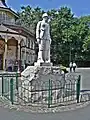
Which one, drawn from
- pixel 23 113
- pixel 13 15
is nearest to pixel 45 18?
pixel 23 113

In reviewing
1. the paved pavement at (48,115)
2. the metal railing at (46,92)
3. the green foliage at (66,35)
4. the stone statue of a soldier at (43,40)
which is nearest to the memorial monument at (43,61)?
the stone statue of a soldier at (43,40)

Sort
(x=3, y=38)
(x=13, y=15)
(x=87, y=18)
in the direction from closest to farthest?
(x=3, y=38) < (x=13, y=15) < (x=87, y=18)

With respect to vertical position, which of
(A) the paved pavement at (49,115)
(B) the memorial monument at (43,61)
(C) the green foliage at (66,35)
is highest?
(C) the green foliage at (66,35)

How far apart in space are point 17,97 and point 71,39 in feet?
142

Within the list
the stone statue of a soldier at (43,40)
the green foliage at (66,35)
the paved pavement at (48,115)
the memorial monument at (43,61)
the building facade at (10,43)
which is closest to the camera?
the paved pavement at (48,115)

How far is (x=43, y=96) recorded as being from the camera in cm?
1080

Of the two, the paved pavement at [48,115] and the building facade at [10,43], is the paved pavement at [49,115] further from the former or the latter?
the building facade at [10,43]

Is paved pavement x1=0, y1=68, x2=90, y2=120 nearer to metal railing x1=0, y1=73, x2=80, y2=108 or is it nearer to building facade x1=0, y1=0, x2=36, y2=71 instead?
metal railing x1=0, y1=73, x2=80, y2=108

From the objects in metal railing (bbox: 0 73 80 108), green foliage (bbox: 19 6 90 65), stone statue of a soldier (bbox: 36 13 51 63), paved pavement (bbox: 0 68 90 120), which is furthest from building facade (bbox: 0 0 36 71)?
paved pavement (bbox: 0 68 90 120)

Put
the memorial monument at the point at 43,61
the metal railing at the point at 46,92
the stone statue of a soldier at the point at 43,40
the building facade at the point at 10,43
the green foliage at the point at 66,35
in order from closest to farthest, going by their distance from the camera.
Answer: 1. the metal railing at the point at 46,92
2. the memorial monument at the point at 43,61
3. the stone statue of a soldier at the point at 43,40
4. the building facade at the point at 10,43
5. the green foliage at the point at 66,35

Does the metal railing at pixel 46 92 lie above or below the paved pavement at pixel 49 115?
above

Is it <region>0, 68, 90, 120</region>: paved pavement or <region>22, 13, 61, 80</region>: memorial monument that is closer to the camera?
<region>0, 68, 90, 120</region>: paved pavement

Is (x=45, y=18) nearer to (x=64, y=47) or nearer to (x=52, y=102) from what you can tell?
(x=52, y=102)

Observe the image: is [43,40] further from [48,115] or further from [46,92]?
[48,115]
